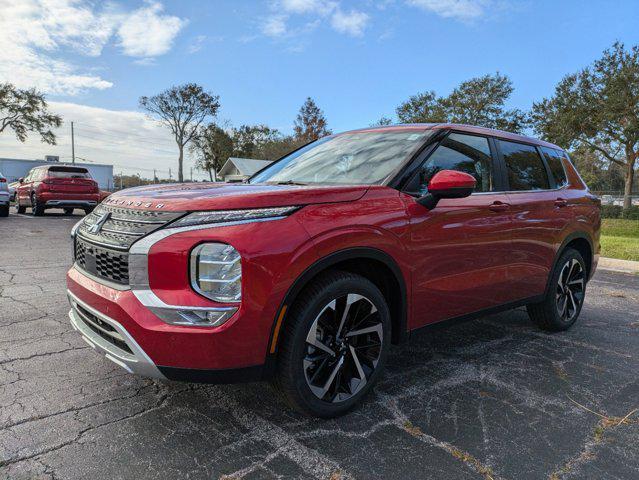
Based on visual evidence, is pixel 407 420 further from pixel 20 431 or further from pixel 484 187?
pixel 20 431

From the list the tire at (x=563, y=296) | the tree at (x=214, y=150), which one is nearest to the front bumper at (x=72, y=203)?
the tire at (x=563, y=296)

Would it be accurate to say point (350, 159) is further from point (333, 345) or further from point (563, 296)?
point (563, 296)

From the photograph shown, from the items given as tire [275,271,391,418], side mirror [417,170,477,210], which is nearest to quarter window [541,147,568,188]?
side mirror [417,170,477,210]

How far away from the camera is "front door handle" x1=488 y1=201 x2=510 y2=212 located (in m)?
3.54

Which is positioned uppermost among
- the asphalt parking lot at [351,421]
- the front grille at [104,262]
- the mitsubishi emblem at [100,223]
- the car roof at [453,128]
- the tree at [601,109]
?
the tree at [601,109]

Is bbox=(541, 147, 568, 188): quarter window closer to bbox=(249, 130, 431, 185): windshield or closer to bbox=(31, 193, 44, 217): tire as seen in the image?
bbox=(249, 130, 431, 185): windshield

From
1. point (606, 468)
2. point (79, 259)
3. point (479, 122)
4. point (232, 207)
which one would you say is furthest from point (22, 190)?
point (479, 122)

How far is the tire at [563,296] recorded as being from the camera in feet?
14.4

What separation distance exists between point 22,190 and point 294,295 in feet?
59.3

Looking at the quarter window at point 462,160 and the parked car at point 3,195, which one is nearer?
the quarter window at point 462,160

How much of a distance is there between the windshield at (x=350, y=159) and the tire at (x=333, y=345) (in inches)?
32.6

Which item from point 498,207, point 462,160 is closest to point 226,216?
point 462,160

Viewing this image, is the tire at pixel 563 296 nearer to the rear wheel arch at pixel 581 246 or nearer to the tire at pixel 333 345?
the rear wheel arch at pixel 581 246

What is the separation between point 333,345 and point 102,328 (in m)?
1.26
